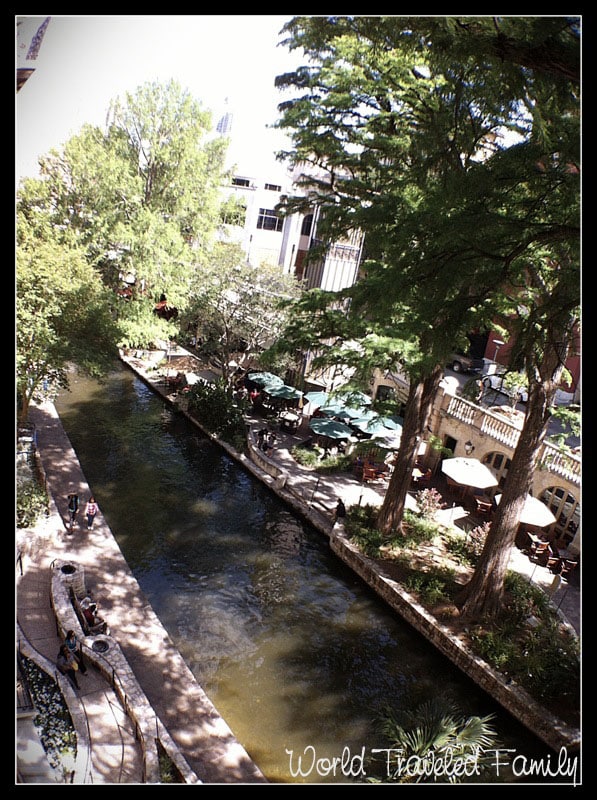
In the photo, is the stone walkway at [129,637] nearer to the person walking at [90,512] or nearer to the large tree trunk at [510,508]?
the person walking at [90,512]

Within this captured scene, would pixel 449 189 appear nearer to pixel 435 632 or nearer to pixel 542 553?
pixel 435 632

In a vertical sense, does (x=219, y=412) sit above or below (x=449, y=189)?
below

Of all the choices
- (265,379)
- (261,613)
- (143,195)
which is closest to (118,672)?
(261,613)

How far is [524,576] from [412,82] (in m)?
12.6

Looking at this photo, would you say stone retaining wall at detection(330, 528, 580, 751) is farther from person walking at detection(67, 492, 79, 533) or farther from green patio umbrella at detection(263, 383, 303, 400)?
green patio umbrella at detection(263, 383, 303, 400)

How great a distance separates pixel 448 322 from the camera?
26.7 feet

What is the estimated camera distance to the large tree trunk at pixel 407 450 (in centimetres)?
1559

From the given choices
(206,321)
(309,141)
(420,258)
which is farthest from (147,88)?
(420,258)

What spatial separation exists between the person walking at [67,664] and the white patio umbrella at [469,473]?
11711 mm

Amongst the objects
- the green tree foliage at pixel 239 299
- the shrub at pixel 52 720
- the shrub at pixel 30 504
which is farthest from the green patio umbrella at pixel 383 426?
the shrub at pixel 52 720

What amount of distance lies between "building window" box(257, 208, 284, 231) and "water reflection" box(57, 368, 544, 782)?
23.6 metres

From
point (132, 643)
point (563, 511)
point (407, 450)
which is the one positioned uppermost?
point (407, 450)

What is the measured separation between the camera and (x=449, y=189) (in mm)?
7816

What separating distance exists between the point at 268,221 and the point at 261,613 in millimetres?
31576
